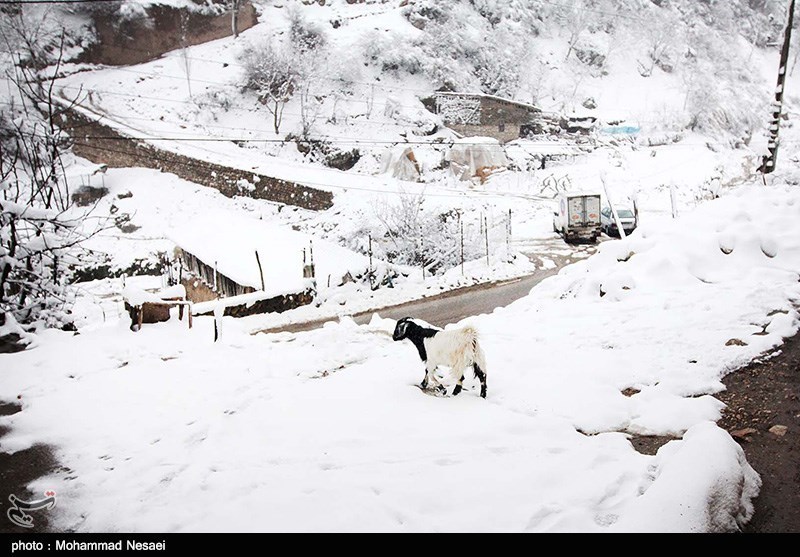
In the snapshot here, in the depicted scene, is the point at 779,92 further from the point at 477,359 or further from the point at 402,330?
the point at 402,330

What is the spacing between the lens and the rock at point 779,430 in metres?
4.50

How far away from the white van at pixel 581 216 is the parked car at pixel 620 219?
2.92ft

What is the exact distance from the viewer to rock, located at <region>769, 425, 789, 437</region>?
177 inches

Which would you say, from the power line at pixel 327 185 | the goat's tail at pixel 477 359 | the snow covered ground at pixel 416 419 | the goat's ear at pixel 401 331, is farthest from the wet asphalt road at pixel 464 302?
the power line at pixel 327 185

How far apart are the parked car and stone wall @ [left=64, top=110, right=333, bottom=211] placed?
1450 cm

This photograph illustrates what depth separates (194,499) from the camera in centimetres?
348

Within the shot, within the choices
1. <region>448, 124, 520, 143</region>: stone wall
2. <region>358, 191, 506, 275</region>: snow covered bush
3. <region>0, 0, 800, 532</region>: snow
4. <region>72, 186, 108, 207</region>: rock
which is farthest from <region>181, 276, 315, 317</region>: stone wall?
<region>448, 124, 520, 143</region>: stone wall

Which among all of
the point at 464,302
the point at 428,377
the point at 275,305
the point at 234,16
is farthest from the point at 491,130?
the point at 428,377

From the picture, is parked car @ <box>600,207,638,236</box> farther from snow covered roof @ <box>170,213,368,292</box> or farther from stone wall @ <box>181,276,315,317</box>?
stone wall @ <box>181,276,315,317</box>

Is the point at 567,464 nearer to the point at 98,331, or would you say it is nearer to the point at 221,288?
the point at 98,331

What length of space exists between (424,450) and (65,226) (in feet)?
22.5

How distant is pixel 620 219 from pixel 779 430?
17344 mm

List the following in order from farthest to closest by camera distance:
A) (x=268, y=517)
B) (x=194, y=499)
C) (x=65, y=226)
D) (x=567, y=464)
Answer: (x=65, y=226), (x=567, y=464), (x=194, y=499), (x=268, y=517)
